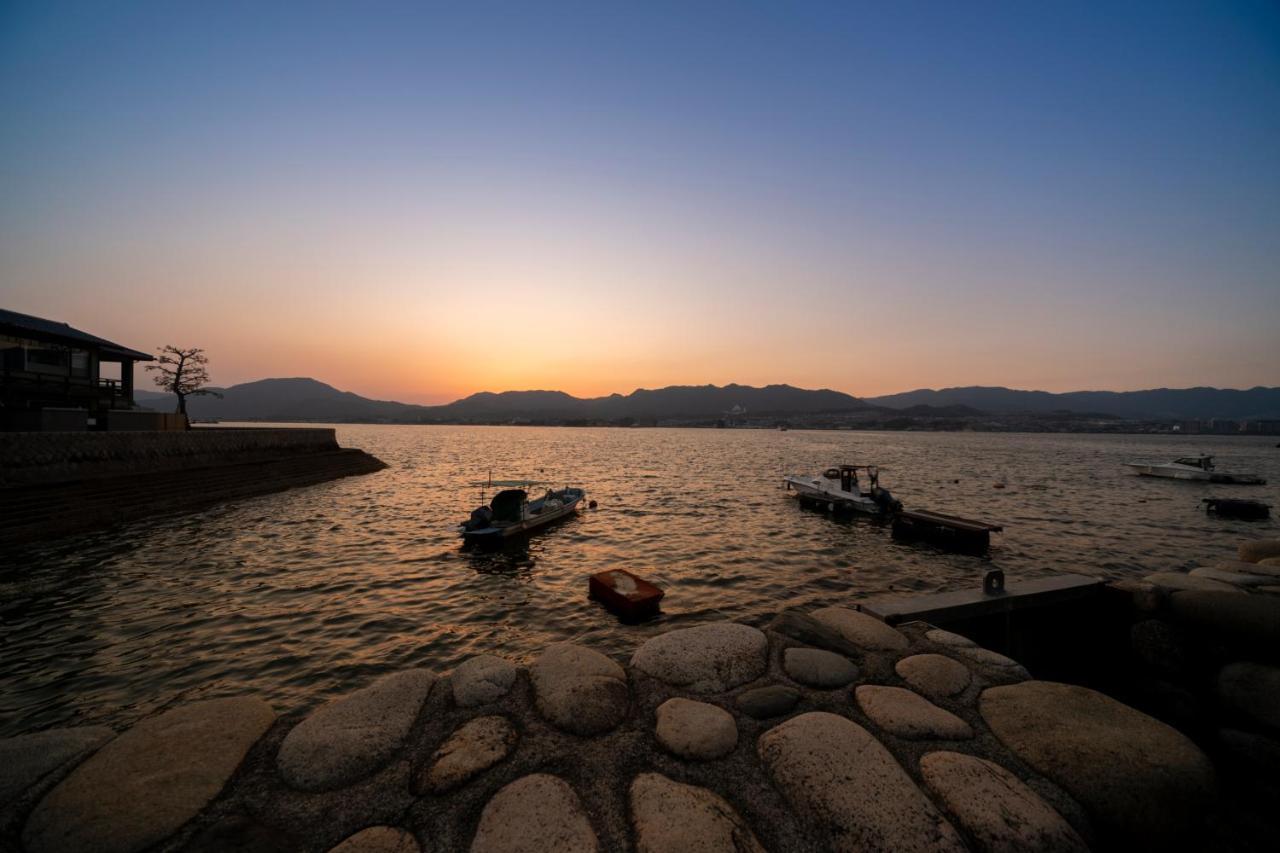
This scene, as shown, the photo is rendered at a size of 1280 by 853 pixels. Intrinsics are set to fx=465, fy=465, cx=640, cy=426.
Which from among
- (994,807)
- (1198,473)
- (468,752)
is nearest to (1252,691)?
(994,807)

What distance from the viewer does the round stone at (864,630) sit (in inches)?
278

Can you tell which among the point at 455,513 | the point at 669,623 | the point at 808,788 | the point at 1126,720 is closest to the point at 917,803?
the point at 808,788

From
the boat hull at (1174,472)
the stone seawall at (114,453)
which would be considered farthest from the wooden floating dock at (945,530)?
the boat hull at (1174,472)

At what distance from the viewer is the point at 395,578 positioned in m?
14.9

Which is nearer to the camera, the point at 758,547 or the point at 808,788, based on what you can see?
the point at 808,788

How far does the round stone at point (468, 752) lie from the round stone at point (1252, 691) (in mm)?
9760

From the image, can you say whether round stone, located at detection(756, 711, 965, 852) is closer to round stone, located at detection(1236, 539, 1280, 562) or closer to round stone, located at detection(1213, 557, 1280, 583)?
round stone, located at detection(1213, 557, 1280, 583)

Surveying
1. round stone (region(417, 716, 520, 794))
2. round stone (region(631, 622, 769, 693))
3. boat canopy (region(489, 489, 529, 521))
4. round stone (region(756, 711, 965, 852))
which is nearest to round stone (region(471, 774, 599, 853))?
round stone (region(417, 716, 520, 794))

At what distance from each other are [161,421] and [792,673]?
41.0m

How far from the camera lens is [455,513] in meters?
26.6

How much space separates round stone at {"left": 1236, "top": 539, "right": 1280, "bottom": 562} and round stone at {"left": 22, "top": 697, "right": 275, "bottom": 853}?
2140 cm

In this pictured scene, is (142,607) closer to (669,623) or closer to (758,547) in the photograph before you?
(669,623)

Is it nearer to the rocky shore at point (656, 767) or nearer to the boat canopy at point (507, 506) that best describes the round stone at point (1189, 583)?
the rocky shore at point (656, 767)

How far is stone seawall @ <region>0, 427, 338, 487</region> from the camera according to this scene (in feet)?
59.1
